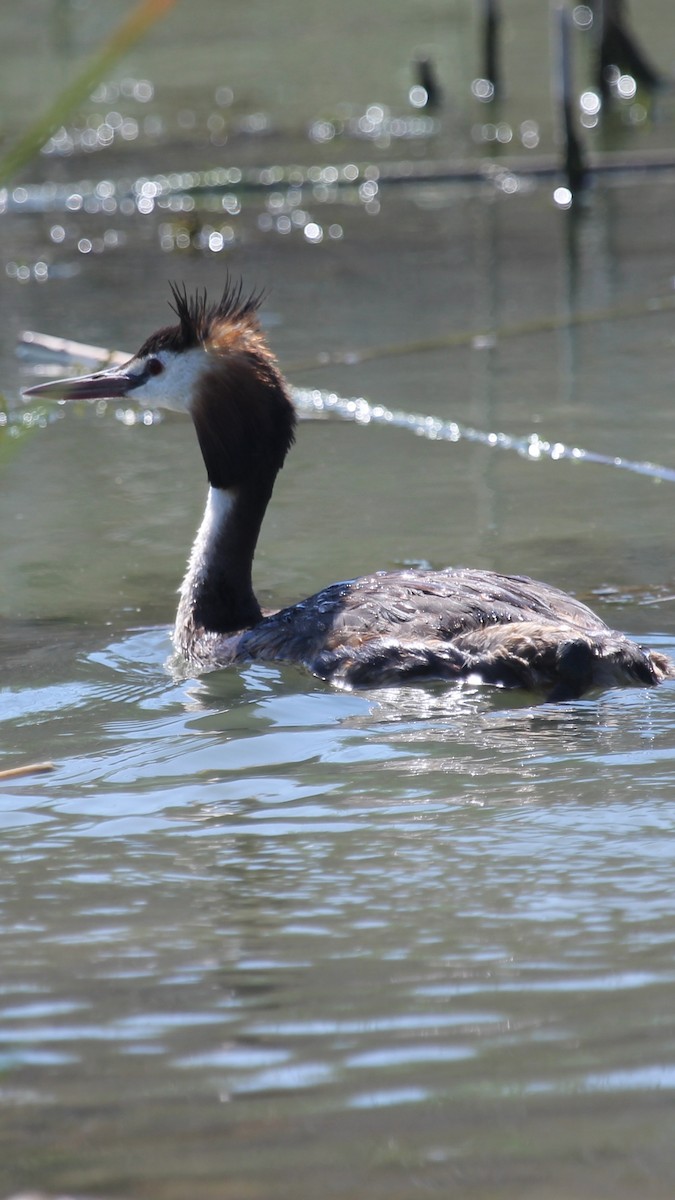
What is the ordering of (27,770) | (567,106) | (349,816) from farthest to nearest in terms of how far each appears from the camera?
1. (567,106)
2. (27,770)
3. (349,816)

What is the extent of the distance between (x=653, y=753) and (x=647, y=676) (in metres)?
0.70

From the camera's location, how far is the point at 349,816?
4.70m

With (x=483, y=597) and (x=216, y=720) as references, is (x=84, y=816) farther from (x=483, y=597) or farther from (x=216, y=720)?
(x=483, y=597)

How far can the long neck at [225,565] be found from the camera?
7.01 m

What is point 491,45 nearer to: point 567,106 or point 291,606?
point 567,106

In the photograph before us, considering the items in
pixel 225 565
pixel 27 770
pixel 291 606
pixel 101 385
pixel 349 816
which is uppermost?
pixel 101 385

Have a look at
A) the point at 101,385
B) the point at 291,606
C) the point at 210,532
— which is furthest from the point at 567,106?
the point at 291,606

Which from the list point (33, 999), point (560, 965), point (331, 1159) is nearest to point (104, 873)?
point (33, 999)

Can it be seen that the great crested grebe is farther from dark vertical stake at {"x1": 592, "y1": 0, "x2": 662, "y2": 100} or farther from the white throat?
dark vertical stake at {"x1": 592, "y1": 0, "x2": 662, "y2": 100}

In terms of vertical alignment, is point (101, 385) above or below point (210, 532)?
above

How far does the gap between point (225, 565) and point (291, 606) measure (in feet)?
1.47

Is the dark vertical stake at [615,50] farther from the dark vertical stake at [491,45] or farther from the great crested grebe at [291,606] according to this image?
the great crested grebe at [291,606]

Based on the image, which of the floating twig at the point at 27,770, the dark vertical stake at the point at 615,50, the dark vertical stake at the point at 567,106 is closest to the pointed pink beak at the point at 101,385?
the floating twig at the point at 27,770

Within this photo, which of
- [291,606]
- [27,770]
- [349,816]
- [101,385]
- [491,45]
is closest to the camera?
[349,816]
